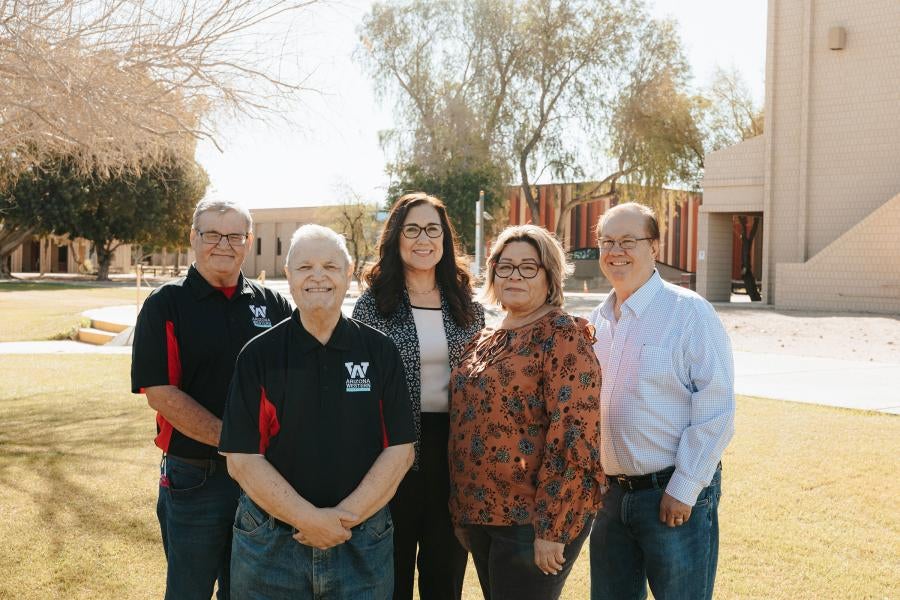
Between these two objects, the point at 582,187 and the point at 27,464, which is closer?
the point at 27,464

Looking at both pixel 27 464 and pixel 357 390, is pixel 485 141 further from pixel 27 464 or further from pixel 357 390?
pixel 357 390

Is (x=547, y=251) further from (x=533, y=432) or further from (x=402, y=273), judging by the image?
(x=402, y=273)

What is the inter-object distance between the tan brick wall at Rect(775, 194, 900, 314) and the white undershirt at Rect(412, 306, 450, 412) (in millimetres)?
24054

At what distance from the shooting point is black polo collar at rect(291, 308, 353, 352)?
264 centimetres

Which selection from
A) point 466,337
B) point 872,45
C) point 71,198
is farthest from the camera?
point 71,198

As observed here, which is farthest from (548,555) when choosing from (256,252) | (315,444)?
(256,252)

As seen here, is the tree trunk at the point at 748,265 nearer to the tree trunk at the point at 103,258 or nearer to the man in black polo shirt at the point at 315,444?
the tree trunk at the point at 103,258

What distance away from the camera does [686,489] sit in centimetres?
287

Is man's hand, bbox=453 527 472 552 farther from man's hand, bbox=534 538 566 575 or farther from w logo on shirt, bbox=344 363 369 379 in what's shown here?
w logo on shirt, bbox=344 363 369 379

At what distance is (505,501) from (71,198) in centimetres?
4267

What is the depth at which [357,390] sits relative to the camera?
8.64ft

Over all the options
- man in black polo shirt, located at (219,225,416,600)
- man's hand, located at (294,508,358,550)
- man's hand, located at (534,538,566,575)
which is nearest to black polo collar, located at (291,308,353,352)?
man in black polo shirt, located at (219,225,416,600)

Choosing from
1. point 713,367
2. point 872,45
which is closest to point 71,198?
point 872,45

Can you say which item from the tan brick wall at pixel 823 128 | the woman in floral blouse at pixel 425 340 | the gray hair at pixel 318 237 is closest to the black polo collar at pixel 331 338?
the gray hair at pixel 318 237
